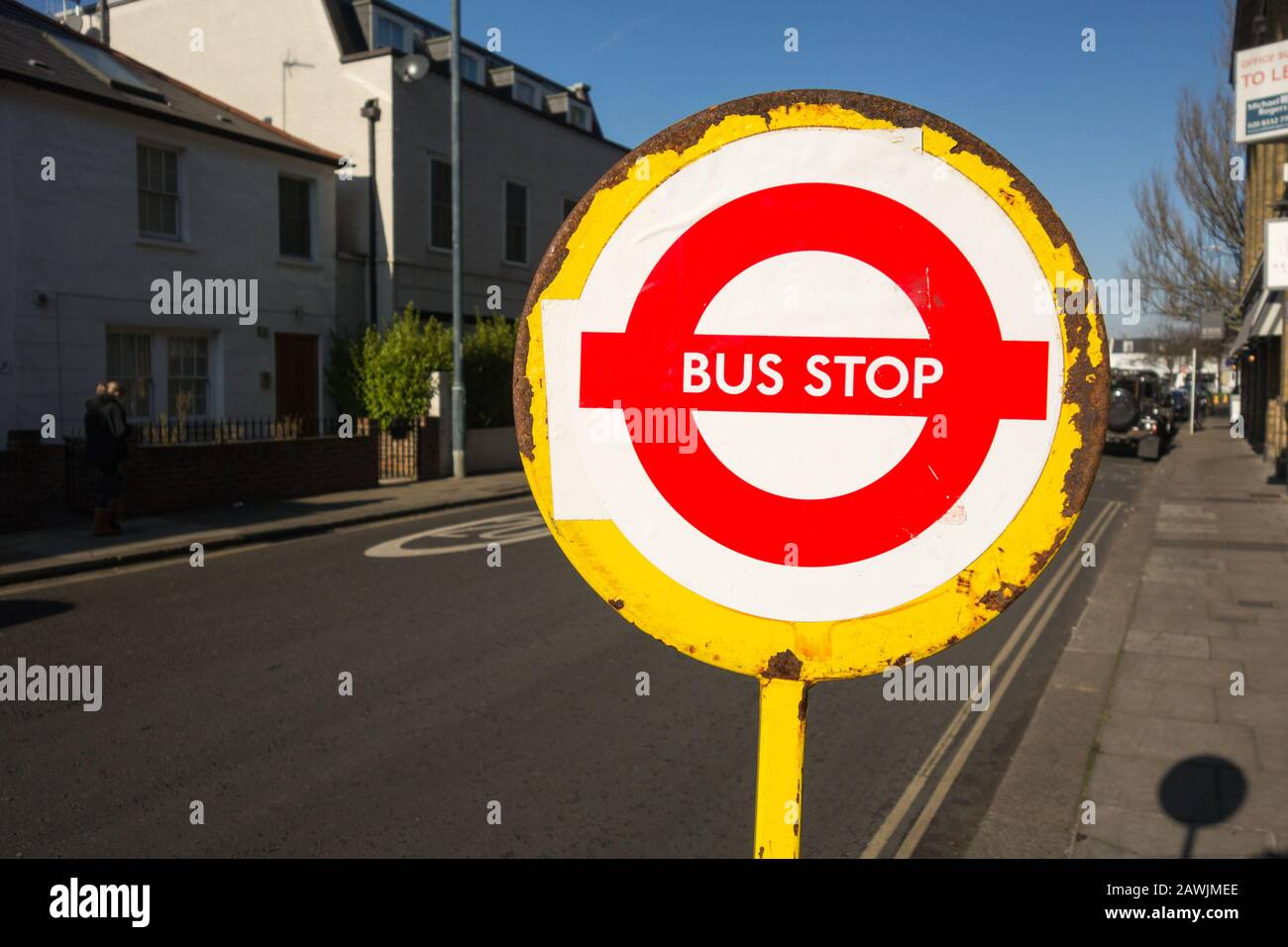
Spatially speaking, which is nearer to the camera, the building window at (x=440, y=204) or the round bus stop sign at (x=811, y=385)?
the round bus stop sign at (x=811, y=385)

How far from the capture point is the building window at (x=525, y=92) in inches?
1297

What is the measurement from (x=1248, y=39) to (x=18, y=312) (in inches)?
1294

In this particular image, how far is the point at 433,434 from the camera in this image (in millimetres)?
20453

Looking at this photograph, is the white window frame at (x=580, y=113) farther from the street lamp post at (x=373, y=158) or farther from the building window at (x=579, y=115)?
the street lamp post at (x=373, y=158)

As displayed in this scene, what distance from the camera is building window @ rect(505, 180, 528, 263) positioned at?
27.8 m

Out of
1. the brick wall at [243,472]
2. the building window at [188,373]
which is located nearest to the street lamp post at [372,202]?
the building window at [188,373]

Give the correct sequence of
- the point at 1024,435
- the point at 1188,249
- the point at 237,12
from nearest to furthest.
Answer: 1. the point at 1024,435
2. the point at 237,12
3. the point at 1188,249

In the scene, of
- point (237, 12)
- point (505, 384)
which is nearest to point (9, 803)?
point (505, 384)

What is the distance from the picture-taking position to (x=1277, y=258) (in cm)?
1566

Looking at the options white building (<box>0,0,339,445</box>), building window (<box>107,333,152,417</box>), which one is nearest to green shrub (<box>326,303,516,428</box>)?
white building (<box>0,0,339,445</box>)

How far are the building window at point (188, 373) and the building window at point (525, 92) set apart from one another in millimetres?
16937

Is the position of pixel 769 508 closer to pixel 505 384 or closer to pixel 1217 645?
pixel 1217 645

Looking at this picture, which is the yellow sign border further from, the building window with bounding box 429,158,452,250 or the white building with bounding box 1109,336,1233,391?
the white building with bounding box 1109,336,1233,391

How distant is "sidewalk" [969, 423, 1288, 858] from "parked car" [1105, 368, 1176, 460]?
1735 centimetres
